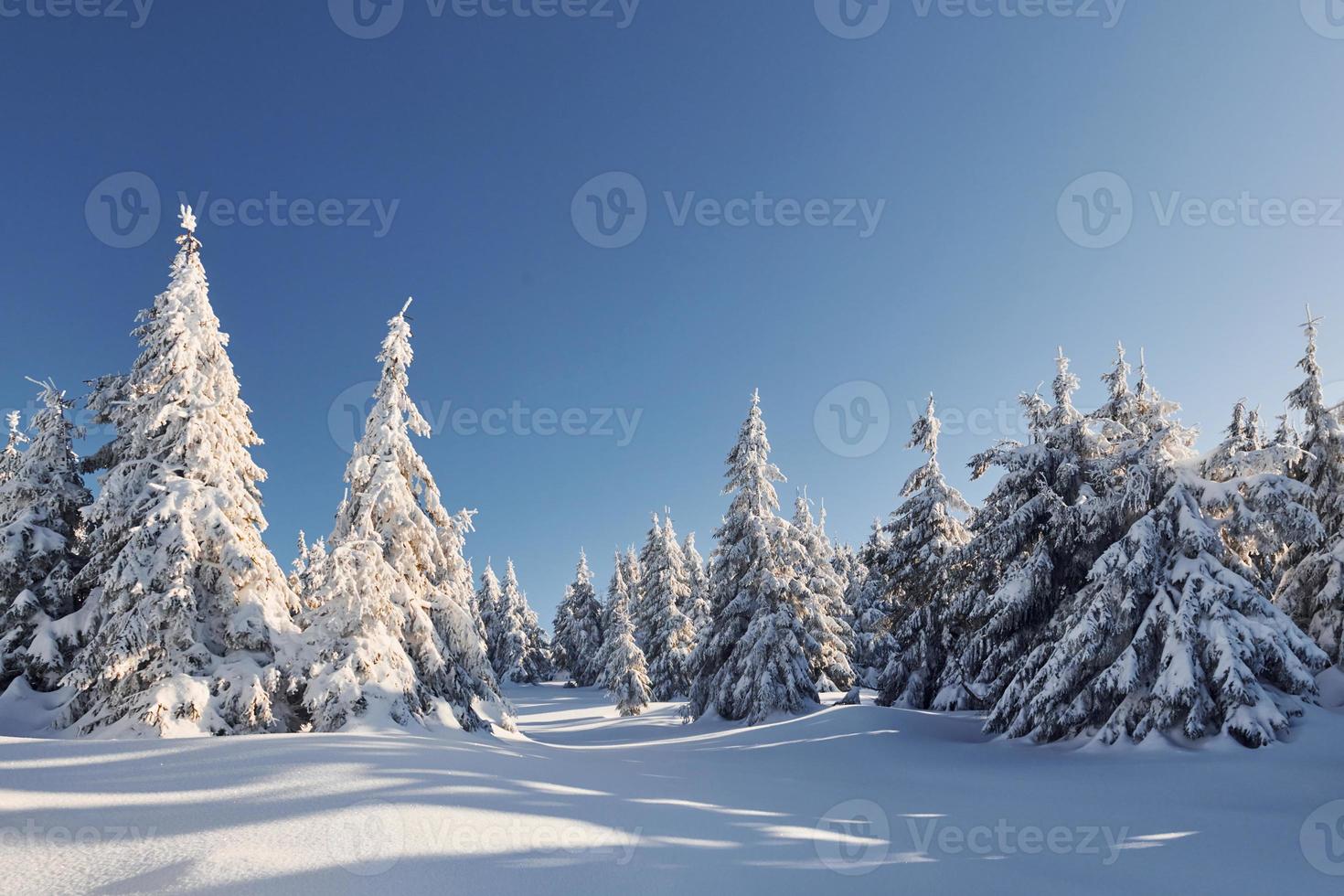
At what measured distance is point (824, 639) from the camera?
88.7 feet

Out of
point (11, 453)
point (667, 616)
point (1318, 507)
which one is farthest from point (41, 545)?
point (1318, 507)

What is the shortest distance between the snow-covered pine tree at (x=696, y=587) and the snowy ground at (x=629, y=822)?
2984 cm

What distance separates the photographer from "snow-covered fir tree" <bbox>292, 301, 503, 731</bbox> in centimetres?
1413

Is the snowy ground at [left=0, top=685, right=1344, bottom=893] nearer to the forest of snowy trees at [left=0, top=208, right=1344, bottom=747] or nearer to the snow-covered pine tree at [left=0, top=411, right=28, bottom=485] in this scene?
the forest of snowy trees at [left=0, top=208, right=1344, bottom=747]

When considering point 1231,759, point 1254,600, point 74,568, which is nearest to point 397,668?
point 74,568

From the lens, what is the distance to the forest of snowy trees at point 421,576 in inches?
492

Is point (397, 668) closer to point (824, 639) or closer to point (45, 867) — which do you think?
point (45, 867)

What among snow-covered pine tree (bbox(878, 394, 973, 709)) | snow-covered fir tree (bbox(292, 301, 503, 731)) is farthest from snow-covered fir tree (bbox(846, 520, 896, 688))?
snow-covered fir tree (bbox(292, 301, 503, 731))

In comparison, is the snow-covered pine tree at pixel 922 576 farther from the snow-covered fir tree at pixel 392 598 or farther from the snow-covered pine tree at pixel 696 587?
the snow-covered pine tree at pixel 696 587

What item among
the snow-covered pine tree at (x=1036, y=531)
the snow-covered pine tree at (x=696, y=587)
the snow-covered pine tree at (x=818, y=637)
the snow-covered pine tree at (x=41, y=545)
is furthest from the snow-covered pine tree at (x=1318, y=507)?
the snow-covered pine tree at (x=41, y=545)

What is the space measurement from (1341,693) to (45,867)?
72.6ft

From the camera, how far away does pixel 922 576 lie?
76.8 feet

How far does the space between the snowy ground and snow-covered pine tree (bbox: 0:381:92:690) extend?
31.2ft

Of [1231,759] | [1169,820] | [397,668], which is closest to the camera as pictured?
[1169,820]
